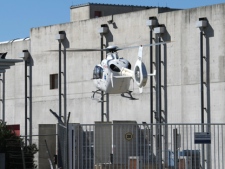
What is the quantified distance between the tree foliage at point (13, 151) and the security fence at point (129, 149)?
8.69 metres

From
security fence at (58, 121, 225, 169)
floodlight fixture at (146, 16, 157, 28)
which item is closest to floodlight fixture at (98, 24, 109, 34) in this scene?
floodlight fixture at (146, 16, 157, 28)

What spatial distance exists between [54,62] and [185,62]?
11266 millimetres

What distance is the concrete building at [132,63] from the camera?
42.6 metres

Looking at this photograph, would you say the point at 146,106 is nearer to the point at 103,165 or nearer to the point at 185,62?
the point at 185,62

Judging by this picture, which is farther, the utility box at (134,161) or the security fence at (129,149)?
the utility box at (134,161)

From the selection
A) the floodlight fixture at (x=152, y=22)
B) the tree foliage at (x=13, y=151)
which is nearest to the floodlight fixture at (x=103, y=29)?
the floodlight fixture at (x=152, y=22)

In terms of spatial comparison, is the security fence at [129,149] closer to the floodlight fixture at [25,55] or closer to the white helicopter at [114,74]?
the white helicopter at [114,74]

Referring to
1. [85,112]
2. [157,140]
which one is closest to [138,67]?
[157,140]

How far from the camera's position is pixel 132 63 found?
47156 mm

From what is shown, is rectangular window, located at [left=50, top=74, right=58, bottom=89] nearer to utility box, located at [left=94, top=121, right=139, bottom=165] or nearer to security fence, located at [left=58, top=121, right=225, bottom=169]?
security fence, located at [left=58, top=121, right=225, bottom=169]

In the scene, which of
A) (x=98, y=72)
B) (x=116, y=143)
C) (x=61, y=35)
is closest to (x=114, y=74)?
(x=98, y=72)

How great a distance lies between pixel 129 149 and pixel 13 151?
10778mm

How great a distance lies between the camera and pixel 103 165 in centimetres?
2970

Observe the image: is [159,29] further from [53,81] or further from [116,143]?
[116,143]
